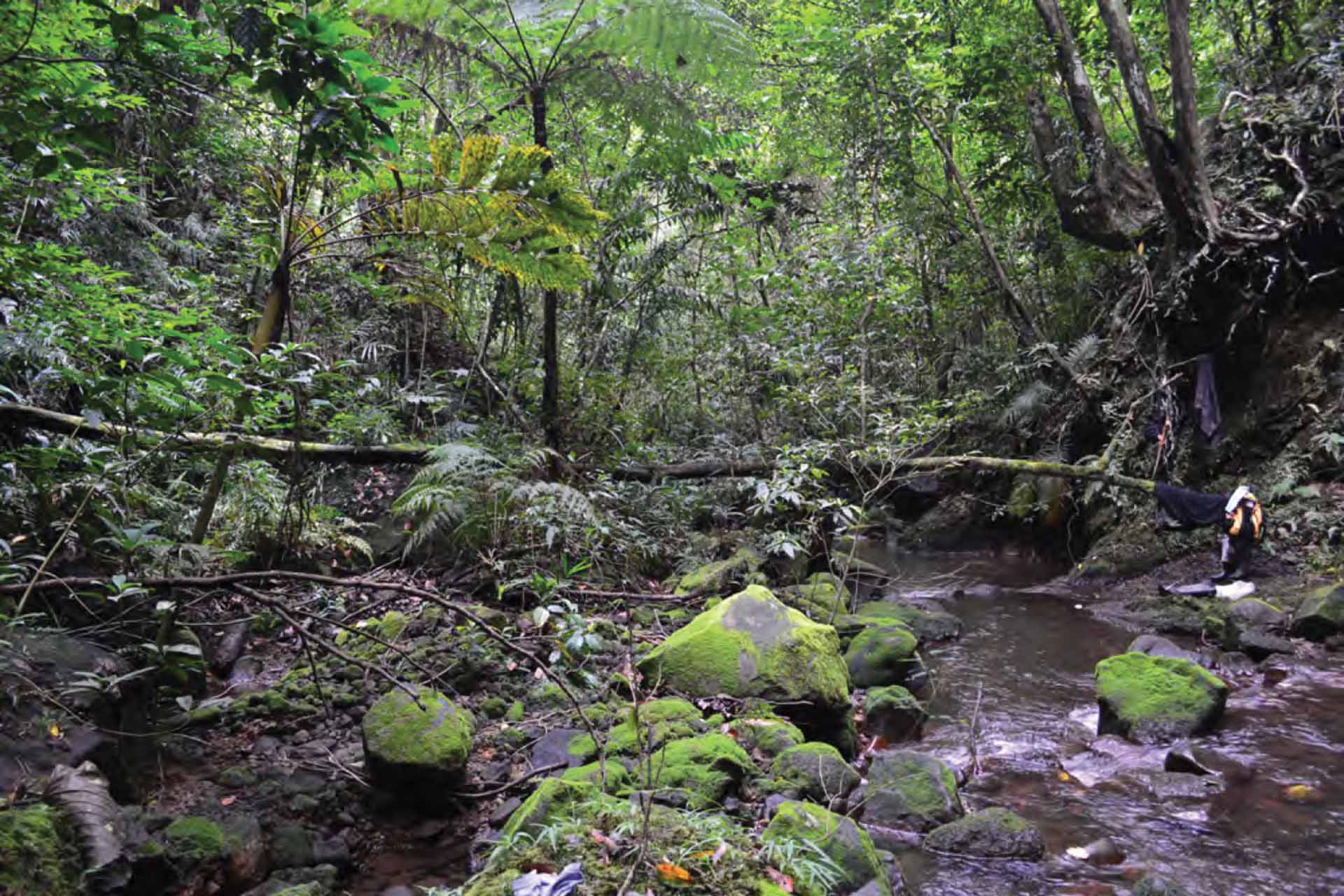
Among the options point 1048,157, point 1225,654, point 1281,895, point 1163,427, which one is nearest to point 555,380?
point 1281,895

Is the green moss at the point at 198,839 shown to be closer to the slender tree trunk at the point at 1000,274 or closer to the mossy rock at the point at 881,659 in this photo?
the mossy rock at the point at 881,659

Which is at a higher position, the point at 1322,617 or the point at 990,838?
the point at 1322,617

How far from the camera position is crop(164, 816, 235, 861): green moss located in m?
2.71

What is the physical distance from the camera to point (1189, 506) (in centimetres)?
817

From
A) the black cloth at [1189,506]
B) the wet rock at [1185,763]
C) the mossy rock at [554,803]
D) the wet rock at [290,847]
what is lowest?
the wet rock at [290,847]

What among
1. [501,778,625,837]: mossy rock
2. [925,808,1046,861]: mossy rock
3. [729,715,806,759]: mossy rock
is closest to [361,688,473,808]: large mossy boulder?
[501,778,625,837]: mossy rock

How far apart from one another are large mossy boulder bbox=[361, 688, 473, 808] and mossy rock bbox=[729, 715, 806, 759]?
1.42 metres

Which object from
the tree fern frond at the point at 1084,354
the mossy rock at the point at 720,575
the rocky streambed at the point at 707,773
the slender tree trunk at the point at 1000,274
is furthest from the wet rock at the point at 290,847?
the tree fern frond at the point at 1084,354

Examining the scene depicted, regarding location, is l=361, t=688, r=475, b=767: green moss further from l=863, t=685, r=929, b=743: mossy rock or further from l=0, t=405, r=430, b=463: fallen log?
l=863, t=685, r=929, b=743: mossy rock

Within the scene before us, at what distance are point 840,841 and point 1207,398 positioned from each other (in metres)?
8.78

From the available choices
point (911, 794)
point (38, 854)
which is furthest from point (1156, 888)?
point (38, 854)

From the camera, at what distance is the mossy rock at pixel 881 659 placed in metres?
5.77

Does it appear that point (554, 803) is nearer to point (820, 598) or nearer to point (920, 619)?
point (820, 598)

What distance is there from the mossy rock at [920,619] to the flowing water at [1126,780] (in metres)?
0.16
